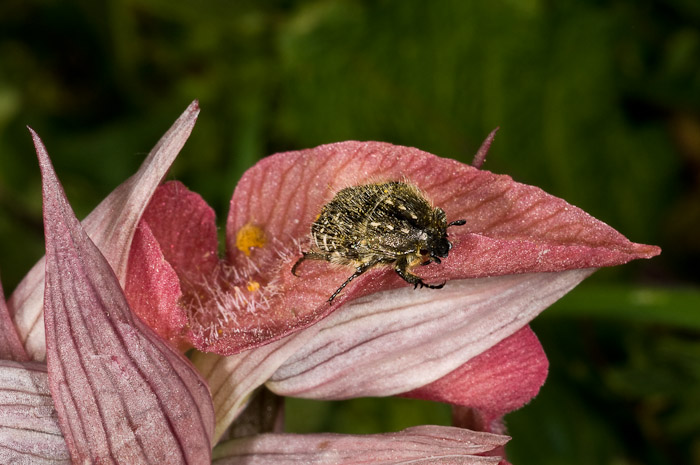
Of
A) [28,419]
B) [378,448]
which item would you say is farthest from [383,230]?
[28,419]

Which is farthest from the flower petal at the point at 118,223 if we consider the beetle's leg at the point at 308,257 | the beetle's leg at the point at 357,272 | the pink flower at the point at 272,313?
the beetle's leg at the point at 357,272

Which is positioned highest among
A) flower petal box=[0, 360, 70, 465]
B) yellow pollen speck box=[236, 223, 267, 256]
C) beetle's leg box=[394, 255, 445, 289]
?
yellow pollen speck box=[236, 223, 267, 256]

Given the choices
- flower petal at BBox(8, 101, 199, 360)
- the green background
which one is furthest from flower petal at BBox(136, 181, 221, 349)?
the green background

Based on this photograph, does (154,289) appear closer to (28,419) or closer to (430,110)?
(28,419)

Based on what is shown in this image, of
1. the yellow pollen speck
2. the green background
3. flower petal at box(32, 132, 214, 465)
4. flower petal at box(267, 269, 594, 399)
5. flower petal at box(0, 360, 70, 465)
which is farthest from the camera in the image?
the green background

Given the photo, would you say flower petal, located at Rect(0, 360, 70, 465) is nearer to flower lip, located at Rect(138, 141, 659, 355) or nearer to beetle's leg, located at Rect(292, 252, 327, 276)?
flower lip, located at Rect(138, 141, 659, 355)
